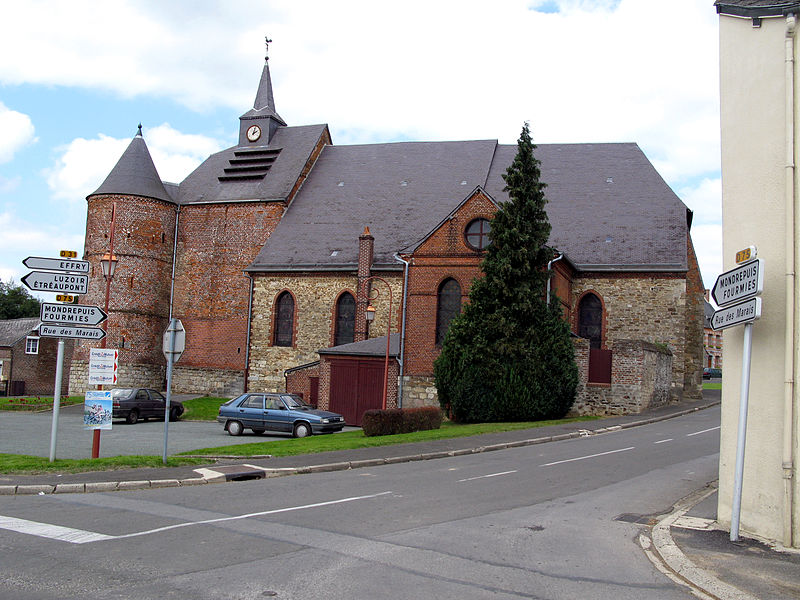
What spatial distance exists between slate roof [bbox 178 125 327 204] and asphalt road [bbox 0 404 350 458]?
1373cm

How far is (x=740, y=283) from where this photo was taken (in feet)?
26.8

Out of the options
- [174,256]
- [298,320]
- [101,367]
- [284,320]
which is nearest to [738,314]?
[101,367]

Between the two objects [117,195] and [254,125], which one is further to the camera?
[254,125]

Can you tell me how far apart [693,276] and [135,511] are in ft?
103

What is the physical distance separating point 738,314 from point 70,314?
39.2 feet

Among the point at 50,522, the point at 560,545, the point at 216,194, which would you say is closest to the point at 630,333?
the point at 216,194

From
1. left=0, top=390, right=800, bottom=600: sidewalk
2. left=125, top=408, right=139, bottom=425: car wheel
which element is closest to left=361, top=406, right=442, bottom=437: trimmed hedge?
→ left=0, top=390, right=800, bottom=600: sidewalk

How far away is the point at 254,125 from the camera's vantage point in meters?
42.8

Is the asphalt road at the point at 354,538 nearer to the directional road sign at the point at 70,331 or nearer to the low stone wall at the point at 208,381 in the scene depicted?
the directional road sign at the point at 70,331

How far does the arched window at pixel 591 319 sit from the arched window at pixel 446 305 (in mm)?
6728

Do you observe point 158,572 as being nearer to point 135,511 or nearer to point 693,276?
point 135,511

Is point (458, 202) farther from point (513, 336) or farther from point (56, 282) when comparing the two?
point (56, 282)

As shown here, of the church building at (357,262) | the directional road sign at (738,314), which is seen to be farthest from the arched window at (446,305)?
the directional road sign at (738,314)

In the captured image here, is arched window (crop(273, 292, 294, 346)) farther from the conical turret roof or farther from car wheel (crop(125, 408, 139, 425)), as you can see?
the conical turret roof
